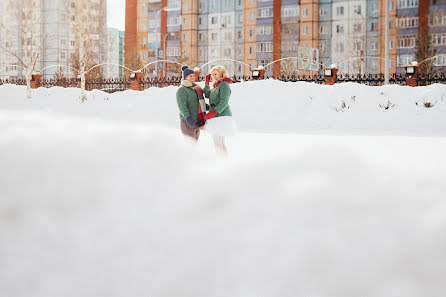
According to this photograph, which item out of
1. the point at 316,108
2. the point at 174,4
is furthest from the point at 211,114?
the point at 174,4

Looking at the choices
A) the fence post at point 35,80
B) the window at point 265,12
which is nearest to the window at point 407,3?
the window at point 265,12

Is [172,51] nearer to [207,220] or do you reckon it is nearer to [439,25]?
[439,25]

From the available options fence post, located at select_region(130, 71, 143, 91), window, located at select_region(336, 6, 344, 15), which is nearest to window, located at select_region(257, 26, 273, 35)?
window, located at select_region(336, 6, 344, 15)

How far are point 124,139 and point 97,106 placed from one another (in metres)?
21.9

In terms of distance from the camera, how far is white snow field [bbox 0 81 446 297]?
1255 millimetres

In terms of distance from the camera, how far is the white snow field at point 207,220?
4.12 feet

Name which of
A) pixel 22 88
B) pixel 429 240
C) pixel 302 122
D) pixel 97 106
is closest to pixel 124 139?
pixel 429 240

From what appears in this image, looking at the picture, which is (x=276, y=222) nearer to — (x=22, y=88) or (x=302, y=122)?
(x=302, y=122)

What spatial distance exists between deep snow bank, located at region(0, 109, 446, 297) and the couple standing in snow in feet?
14.5

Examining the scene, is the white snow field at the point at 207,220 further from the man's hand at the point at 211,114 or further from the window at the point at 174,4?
the window at the point at 174,4

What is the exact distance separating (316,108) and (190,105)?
1258 cm

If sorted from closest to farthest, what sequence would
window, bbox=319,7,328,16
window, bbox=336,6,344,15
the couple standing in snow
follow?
the couple standing in snow < window, bbox=336,6,344,15 < window, bbox=319,7,328,16

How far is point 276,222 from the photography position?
138cm

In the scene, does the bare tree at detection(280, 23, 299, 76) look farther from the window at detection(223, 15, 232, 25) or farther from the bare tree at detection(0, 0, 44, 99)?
the bare tree at detection(0, 0, 44, 99)
